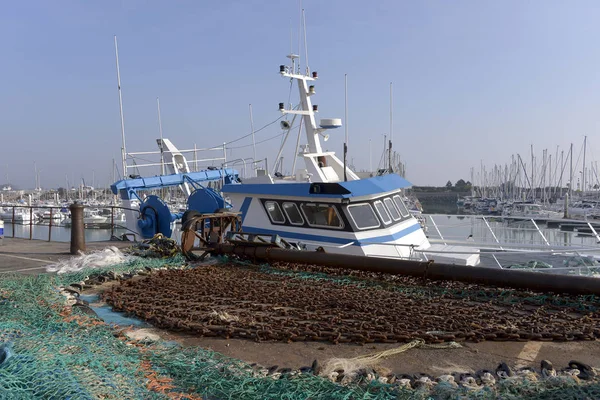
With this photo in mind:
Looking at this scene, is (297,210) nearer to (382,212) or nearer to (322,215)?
(322,215)

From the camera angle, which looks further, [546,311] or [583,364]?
[546,311]

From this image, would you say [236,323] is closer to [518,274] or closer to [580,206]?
[518,274]

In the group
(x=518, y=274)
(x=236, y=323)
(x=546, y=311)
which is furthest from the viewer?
(x=518, y=274)

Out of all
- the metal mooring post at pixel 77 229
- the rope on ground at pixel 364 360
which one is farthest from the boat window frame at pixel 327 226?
the rope on ground at pixel 364 360

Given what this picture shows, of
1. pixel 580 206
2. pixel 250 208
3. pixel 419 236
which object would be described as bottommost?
pixel 580 206

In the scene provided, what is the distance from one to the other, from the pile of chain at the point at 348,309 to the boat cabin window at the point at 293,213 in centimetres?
406

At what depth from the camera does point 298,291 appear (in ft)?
20.5

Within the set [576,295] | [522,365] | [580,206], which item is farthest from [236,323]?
[580,206]

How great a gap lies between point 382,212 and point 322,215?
1.40 m

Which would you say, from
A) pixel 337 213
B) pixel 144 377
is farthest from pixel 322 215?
pixel 144 377

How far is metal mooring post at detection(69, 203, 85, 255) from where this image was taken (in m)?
10.2

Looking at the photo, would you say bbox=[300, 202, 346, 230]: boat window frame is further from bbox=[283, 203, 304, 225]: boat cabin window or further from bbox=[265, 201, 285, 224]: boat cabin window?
bbox=[265, 201, 285, 224]: boat cabin window

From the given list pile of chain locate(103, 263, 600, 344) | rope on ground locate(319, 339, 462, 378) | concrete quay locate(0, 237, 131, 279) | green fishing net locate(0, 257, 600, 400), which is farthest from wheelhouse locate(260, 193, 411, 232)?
green fishing net locate(0, 257, 600, 400)

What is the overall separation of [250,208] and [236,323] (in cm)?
756
